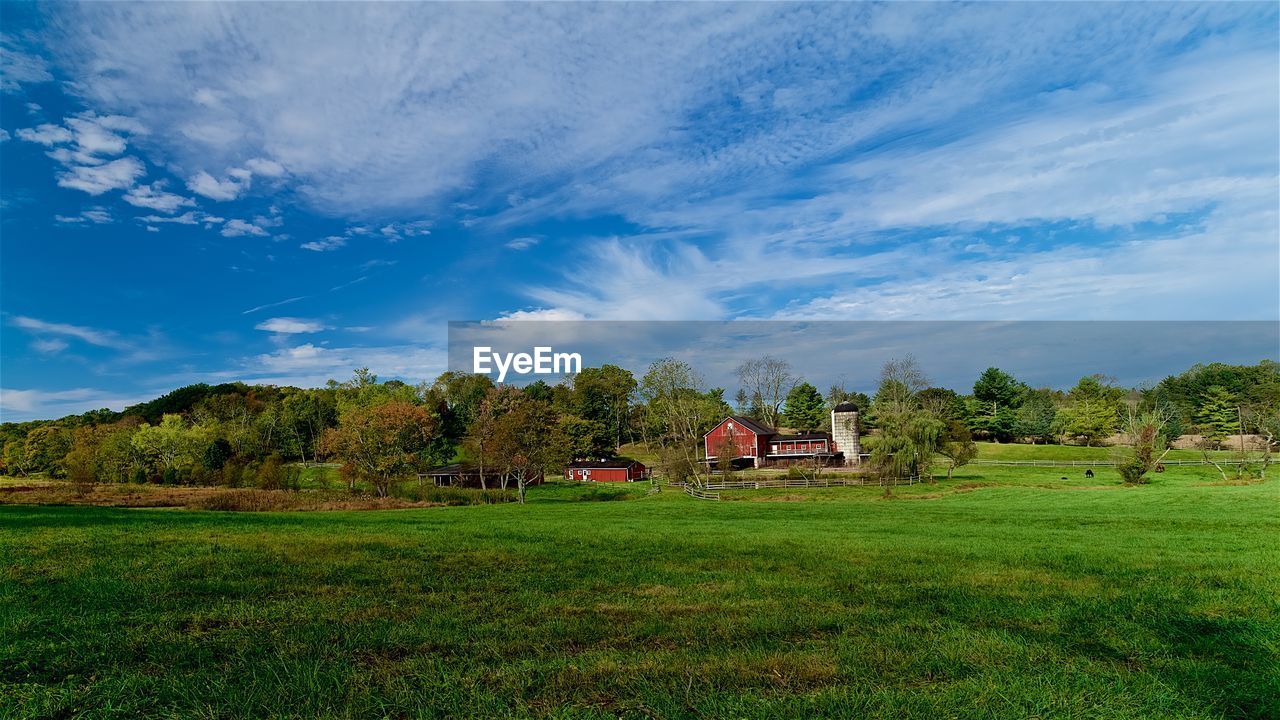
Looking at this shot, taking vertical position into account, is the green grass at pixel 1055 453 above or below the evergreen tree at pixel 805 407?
below

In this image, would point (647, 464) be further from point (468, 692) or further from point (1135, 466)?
point (468, 692)

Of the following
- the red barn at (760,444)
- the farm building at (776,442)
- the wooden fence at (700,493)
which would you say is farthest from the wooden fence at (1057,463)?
the wooden fence at (700,493)

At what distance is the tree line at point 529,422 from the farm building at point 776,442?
438cm

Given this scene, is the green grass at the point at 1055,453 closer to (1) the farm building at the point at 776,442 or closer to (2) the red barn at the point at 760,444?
(1) the farm building at the point at 776,442

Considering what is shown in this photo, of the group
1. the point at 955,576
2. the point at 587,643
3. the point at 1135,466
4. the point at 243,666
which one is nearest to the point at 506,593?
the point at 587,643

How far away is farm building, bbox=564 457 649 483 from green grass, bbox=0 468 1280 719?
233 feet

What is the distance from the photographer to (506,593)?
293 inches

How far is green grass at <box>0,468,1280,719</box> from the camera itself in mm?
4270

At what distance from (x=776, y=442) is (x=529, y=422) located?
40672 mm

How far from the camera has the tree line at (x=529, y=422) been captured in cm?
5491

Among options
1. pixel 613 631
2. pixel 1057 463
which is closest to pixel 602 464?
pixel 1057 463

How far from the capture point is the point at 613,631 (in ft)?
19.3

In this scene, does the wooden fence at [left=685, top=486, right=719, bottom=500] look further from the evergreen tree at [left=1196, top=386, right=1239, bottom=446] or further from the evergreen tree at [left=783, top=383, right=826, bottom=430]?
the evergreen tree at [left=1196, top=386, right=1239, bottom=446]

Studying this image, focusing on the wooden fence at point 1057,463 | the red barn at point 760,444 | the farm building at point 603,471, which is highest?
the red barn at point 760,444
